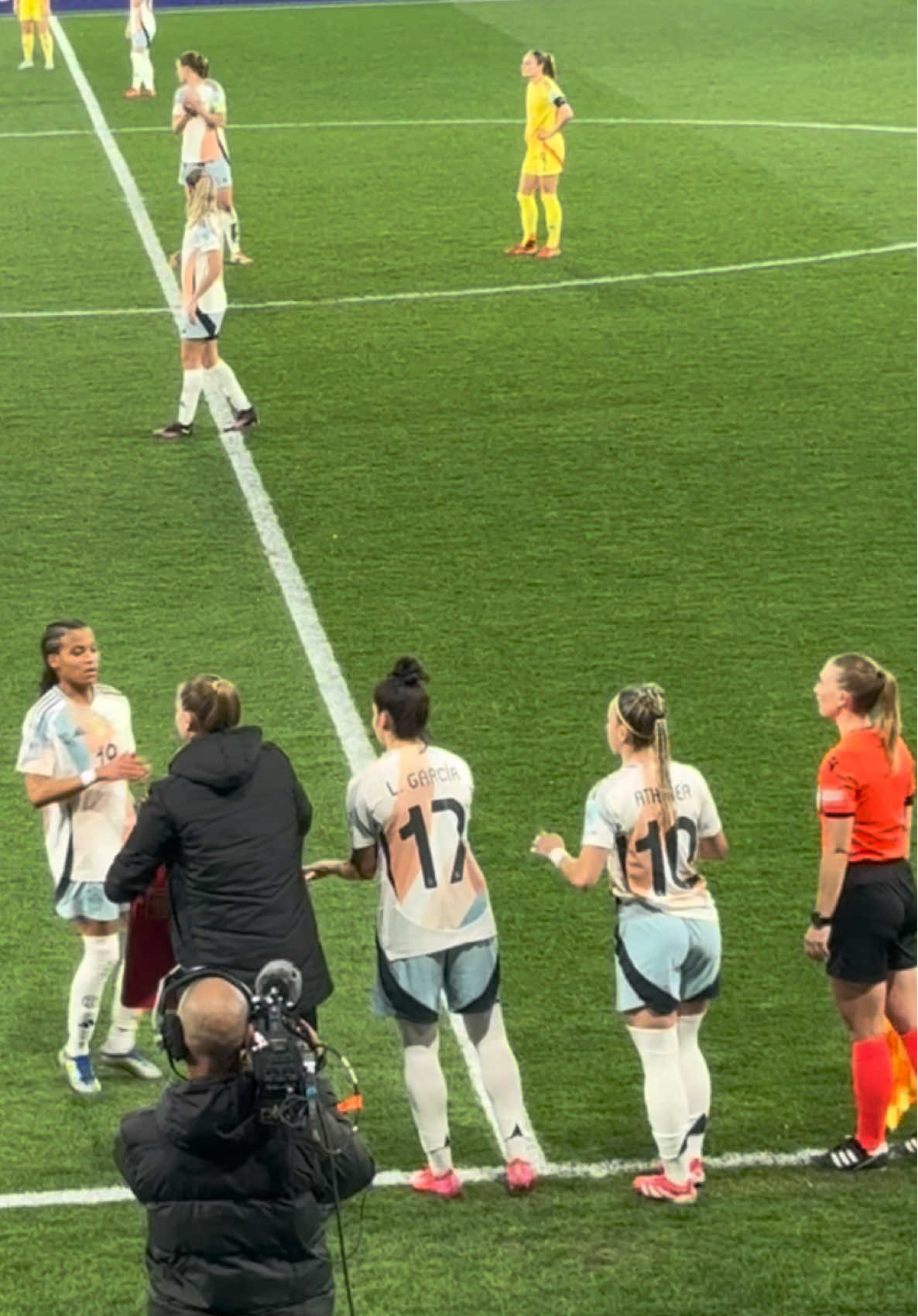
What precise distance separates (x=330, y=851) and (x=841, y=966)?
10.1ft

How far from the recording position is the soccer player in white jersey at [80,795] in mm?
8062

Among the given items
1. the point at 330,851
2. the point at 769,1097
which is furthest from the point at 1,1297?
the point at 330,851

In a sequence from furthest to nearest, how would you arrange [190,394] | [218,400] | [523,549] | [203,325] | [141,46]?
[141,46] → [218,400] → [190,394] → [203,325] → [523,549]

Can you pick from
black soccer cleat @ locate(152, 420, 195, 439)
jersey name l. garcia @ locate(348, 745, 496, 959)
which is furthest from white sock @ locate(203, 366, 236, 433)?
jersey name l. garcia @ locate(348, 745, 496, 959)

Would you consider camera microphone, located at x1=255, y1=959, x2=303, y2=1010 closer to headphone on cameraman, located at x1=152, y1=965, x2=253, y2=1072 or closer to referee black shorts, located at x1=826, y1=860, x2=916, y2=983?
headphone on cameraman, located at x1=152, y1=965, x2=253, y2=1072

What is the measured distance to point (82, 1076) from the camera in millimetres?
8312

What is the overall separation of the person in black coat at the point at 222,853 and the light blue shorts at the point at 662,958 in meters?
0.98

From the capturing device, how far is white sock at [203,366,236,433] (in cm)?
1498

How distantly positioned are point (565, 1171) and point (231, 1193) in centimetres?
245

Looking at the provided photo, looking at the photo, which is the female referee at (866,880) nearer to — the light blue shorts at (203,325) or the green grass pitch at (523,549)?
the green grass pitch at (523,549)

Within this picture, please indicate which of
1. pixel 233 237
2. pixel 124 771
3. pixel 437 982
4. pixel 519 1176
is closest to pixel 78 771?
pixel 124 771

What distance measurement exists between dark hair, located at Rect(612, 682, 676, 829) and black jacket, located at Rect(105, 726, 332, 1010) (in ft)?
3.57

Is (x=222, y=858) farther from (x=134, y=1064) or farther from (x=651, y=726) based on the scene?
(x=134, y=1064)

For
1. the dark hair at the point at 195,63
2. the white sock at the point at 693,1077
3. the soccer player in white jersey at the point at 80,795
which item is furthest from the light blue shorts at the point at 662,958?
the dark hair at the point at 195,63
